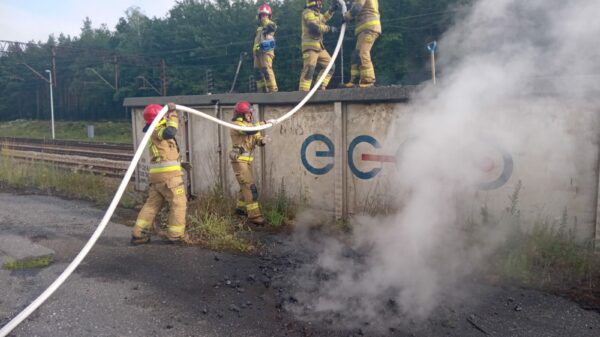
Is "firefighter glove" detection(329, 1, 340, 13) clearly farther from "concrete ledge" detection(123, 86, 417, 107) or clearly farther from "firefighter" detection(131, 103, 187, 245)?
"firefighter" detection(131, 103, 187, 245)

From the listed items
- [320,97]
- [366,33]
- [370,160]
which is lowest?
[370,160]

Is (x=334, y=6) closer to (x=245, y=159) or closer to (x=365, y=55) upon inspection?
(x=365, y=55)

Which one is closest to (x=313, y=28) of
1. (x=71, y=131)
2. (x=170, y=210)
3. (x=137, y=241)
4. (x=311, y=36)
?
(x=311, y=36)

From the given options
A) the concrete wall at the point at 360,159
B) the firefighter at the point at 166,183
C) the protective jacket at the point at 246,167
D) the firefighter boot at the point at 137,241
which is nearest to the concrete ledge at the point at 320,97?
the concrete wall at the point at 360,159

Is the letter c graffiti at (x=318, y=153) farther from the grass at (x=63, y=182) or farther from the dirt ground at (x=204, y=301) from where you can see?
the grass at (x=63, y=182)

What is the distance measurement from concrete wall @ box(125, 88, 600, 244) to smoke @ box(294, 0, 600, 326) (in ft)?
0.18

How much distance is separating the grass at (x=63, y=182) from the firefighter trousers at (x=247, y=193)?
2449 millimetres

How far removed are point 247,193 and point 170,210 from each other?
1.30 metres

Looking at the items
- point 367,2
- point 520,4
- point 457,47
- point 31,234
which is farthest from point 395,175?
point 31,234

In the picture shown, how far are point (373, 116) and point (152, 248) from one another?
3.36m

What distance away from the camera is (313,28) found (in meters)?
8.40

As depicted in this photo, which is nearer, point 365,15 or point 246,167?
point 246,167

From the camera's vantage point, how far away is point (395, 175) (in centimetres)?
643

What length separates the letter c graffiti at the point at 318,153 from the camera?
7105mm
